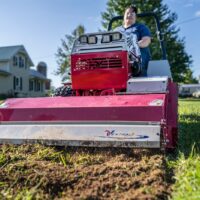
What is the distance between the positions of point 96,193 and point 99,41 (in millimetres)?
2628

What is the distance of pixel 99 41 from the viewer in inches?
187

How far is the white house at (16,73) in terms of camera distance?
33.8 m

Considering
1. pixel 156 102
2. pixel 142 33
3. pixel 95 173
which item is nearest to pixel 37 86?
pixel 142 33

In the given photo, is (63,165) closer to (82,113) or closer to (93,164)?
(93,164)

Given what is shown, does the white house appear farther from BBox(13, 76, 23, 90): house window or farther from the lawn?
the lawn

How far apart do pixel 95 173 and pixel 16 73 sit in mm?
33900

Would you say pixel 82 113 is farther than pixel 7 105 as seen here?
No

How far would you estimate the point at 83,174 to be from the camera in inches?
115

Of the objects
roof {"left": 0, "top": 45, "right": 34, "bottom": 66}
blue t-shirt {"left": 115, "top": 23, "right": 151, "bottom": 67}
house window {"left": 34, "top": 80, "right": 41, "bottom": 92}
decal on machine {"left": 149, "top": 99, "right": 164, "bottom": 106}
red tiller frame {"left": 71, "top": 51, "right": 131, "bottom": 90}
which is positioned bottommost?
house window {"left": 34, "top": 80, "right": 41, "bottom": 92}

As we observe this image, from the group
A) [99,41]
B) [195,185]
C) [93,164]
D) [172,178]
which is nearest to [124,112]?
[93,164]

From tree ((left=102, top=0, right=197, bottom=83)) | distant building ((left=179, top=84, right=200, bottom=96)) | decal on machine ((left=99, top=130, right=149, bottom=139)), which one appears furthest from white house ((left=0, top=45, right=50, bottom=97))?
distant building ((left=179, top=84, right=200, bottom=96))

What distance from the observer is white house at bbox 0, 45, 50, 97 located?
33.8 m

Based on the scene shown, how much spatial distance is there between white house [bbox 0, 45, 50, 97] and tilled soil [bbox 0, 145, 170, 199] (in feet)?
99.1

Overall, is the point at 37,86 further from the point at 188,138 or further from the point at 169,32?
the point at 188,138
